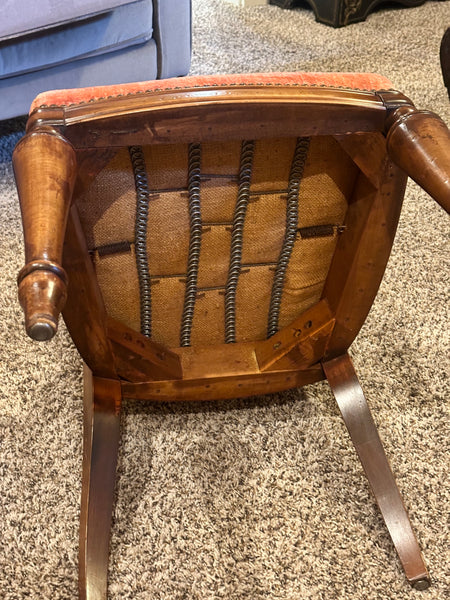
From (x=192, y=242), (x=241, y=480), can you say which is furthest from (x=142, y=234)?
(x=241, y=480)

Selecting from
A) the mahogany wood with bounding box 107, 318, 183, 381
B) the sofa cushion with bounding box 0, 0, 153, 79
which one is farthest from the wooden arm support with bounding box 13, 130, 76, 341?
the sofa cushion with bounding box 0, 0, 153, 79

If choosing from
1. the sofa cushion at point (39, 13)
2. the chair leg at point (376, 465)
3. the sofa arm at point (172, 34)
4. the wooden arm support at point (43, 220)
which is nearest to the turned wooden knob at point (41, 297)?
the wooden arm support at point (43, 220)

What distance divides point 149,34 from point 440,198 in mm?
1719

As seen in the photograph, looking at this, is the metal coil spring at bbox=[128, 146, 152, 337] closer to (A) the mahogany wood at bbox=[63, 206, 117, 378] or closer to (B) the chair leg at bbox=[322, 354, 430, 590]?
(A) the mahogany wood at bbox=[63, 206, 117, 378]

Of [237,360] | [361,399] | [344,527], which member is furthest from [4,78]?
[344,527]

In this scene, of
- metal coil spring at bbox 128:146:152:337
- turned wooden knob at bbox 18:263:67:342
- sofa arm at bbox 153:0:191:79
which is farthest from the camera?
sofa arm at bbox 153:0:191:79

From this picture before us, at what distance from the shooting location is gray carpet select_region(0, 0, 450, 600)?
1.13 metres

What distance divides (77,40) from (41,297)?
1.67m

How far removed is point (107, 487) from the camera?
44.8 inches

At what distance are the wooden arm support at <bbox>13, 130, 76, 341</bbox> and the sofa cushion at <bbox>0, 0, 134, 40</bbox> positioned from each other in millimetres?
1262

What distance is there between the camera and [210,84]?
814mm

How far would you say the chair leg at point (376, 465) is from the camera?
1.12 metres

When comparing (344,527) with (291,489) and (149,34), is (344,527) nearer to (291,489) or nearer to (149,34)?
(291,489)

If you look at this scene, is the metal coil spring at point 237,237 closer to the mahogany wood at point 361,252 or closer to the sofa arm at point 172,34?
the mahogany wood at point 361,252
